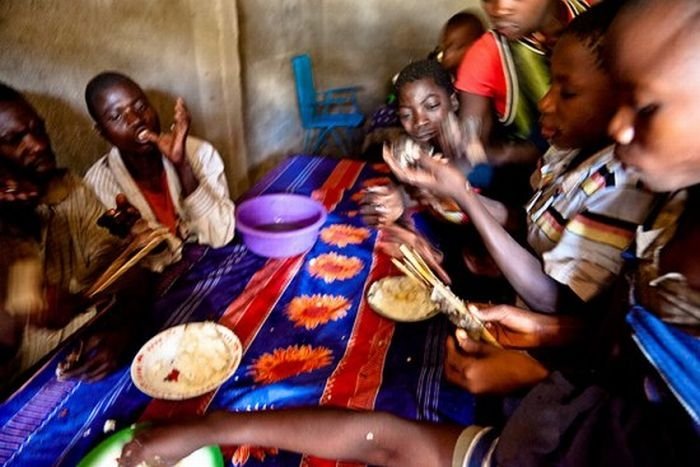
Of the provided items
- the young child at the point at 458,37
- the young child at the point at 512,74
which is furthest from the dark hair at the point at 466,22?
the young child at the point at 512,74

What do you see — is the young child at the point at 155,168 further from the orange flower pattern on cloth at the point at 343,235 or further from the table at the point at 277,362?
the orange flower pattern on cloth at the point at 343,235

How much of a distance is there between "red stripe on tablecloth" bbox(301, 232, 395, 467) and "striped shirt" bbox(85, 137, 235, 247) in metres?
0.47

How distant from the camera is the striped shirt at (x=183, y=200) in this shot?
1.43 metres

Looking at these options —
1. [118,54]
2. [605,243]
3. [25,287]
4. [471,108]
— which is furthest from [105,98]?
[605,243]

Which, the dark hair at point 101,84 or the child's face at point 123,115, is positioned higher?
the dark hair at point 101,84

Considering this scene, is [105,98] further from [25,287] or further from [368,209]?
[368,209]

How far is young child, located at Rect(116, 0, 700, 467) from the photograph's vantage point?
0.65 metres

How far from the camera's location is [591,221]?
1019 millimetres

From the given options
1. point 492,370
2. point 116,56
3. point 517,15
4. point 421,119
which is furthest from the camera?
point 116,56

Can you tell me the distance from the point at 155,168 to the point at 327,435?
3.31 feet

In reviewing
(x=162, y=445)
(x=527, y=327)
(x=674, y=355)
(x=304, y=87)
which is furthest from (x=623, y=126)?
(x=304, y=87)

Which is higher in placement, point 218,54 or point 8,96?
point 8,96

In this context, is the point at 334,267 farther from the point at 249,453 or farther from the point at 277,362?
the point at 249,453

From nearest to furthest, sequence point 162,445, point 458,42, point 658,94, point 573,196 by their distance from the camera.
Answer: point 658,94
point 162,445
point 573,196
point 458,42
